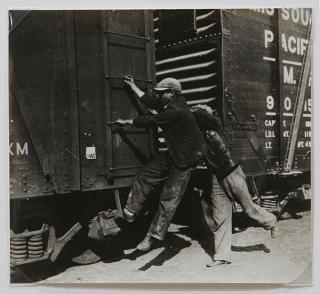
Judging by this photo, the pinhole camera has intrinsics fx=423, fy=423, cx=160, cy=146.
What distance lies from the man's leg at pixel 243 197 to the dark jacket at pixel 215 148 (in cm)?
10

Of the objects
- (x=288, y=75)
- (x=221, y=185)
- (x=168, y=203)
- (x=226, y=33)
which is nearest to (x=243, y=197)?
(x=221, y=185)

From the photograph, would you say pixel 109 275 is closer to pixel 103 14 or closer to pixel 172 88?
pixel 172 88

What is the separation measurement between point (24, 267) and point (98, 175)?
1399 mm

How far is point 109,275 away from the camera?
5.24 m

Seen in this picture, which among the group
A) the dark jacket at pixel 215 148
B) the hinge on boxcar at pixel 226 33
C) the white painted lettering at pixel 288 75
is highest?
the hinge on boxcar at pixel 226 33

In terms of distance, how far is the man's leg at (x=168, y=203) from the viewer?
537 cm

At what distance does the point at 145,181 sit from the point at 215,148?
1.07 metres

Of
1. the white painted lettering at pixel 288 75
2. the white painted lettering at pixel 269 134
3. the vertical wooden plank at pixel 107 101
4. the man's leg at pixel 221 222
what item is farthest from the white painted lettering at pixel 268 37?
→ the vertical wooden plank at pixel 107 101

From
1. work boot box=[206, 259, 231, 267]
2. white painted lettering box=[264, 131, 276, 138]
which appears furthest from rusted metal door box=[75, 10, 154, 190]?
white painted lettering box=[264, 131, 276, 138]

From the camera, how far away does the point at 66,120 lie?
4.88 metres

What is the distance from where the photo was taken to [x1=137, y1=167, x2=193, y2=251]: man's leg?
5371 millimetres

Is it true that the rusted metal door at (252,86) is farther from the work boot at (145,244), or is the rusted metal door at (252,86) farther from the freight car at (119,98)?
the work boot at (145,244)

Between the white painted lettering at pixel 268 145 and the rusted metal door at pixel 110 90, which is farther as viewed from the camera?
the white painted lettering at pixel 268 145

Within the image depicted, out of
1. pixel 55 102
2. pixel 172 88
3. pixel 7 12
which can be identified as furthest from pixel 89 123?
pixel 7 12
